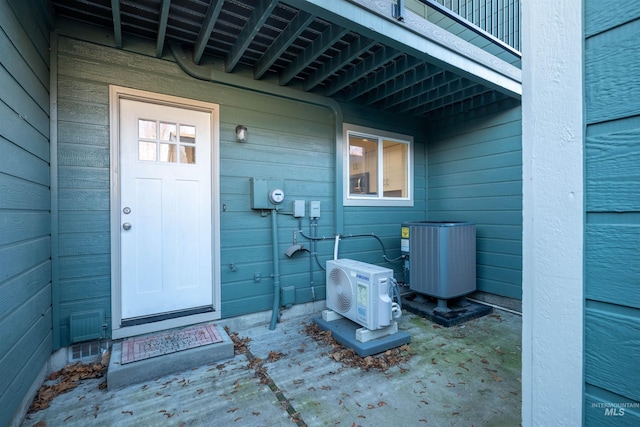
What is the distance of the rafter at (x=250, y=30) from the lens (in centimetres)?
211

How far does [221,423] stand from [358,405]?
89 cm

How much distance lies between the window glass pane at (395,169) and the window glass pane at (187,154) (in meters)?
2.63

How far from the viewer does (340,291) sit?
115 inches

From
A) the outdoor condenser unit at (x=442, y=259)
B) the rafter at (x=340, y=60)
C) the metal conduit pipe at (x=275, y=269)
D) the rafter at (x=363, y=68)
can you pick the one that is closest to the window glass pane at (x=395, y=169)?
the outdoor condenser unit at (x=442, y=259)

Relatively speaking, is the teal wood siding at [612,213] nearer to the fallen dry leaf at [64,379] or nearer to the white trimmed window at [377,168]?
the fallen dry leaf at [64,379]

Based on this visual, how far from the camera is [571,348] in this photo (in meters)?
0.75

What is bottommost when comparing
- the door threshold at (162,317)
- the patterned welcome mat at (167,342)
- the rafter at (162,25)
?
the patterned welcome mat at (167,342)

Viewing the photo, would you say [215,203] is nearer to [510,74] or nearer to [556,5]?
[556,5]

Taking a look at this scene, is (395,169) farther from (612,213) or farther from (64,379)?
(64,379)

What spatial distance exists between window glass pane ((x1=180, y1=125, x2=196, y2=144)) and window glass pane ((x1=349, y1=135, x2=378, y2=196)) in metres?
2.01

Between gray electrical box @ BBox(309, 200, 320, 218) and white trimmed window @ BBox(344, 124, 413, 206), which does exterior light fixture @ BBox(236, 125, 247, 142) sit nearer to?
gray electrical box @ BBox(309, 200, 320, 218)

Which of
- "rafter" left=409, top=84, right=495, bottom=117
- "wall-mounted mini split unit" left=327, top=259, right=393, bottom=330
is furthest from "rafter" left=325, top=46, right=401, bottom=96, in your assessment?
"wall-mounted mini split unit" left=327, top=259, right=393, bottom=330

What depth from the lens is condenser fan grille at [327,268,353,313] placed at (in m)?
2.82

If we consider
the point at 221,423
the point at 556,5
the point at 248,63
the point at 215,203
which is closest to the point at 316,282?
the point at 215,203
